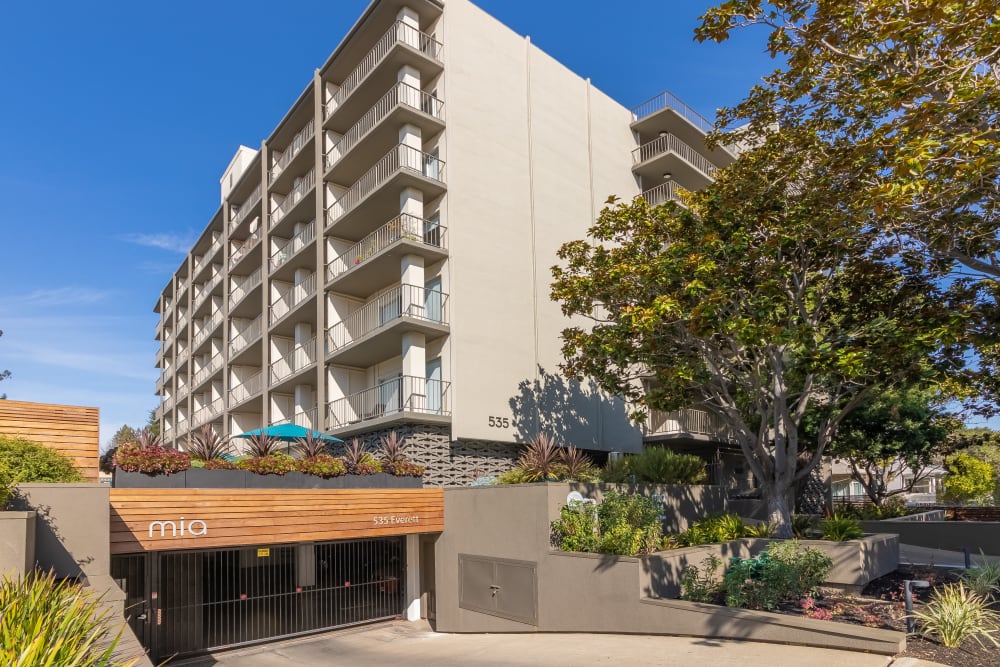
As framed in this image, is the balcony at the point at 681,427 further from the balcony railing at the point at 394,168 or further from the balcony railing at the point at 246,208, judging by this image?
the balcony railing at the point at 246,208

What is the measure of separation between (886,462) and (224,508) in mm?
24023

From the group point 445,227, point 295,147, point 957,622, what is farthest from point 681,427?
point 295,147

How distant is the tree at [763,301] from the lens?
1471cm

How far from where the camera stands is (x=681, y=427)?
27312 mm

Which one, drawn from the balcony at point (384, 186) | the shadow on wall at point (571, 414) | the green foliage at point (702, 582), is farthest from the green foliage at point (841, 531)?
the balcony at point (384, 186)

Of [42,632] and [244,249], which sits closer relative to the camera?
[42,632]

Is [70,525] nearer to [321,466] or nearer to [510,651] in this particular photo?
[321,466]

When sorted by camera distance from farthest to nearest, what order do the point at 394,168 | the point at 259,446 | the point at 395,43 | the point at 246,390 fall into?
the point at 246,390 < the point at 394,168 < the point at 395,43 < the point at 259,446

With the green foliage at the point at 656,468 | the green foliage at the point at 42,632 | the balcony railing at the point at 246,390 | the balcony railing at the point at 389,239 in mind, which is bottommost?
the green foliage at the point at 42,632

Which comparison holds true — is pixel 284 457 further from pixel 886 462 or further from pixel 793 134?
pixel 886 462

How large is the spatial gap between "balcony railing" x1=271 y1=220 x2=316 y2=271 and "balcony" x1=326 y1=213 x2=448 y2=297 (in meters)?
2.38

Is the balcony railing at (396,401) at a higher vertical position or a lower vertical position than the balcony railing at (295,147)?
lower

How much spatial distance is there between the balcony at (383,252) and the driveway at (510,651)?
11.0m

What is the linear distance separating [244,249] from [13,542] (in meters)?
29.2
